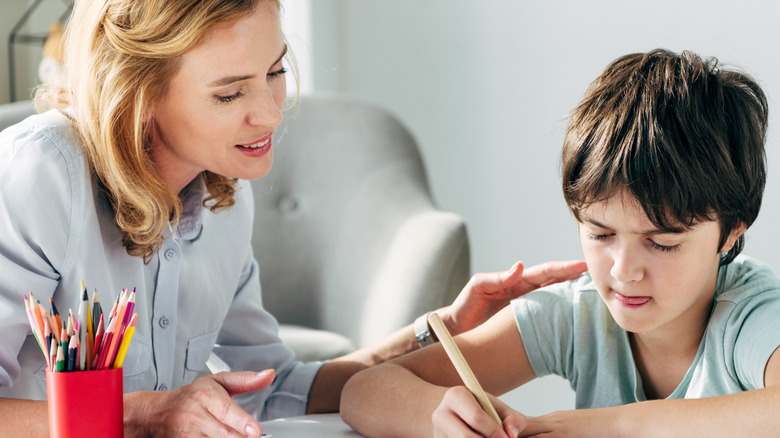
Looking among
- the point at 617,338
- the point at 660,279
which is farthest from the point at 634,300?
the point at 617,338

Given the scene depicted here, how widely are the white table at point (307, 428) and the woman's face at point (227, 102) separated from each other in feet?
1.01

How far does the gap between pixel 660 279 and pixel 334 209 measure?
1099 millimetres

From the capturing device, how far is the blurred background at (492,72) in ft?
5.89

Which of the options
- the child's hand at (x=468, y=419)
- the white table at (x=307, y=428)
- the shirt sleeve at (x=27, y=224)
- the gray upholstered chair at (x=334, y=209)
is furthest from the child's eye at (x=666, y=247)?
the gray upholstered chair at (x=334, y=209)

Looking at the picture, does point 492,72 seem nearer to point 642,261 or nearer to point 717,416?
point 642,261

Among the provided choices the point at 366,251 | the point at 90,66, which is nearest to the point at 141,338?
the point at 90,66

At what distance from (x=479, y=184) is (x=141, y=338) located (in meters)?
1.35

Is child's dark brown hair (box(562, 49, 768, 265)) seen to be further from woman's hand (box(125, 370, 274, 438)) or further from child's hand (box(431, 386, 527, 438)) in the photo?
woman's hand (box(125, 370, 274, 438))

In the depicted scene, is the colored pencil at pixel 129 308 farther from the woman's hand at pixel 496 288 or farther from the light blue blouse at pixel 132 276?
the woman's hand at pixel 496 288

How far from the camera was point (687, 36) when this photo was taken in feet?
5.23

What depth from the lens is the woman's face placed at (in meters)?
0.92

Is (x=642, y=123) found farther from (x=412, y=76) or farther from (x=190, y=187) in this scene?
(x=412, y=76)

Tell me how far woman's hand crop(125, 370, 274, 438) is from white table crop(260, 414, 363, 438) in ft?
0.30

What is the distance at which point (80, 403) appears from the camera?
65cm
